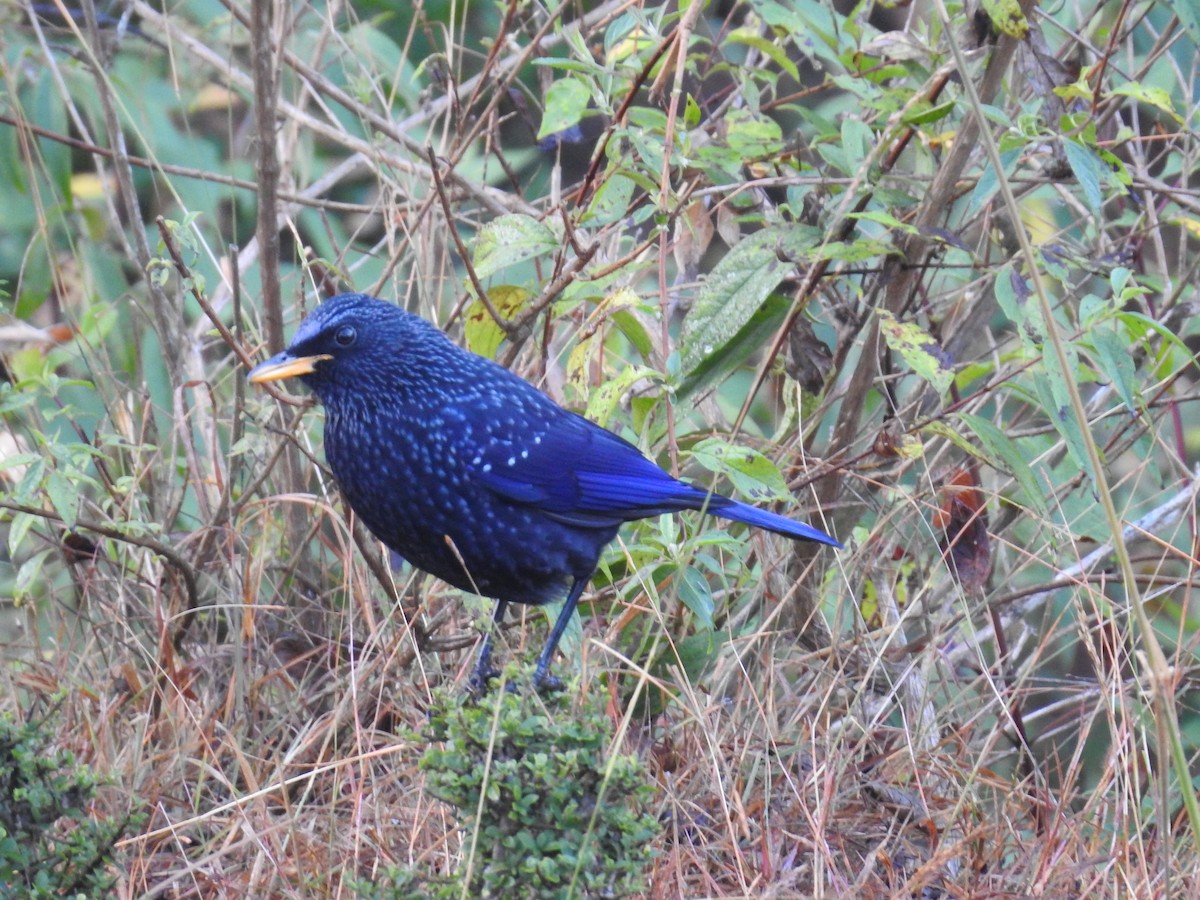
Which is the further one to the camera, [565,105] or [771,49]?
[771,49]

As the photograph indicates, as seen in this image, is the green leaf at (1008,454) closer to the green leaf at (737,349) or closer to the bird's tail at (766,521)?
the bird's tail at (766,521)

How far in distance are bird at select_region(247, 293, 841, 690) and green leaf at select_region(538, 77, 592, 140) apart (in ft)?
1.59

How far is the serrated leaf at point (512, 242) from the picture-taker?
9.73ft

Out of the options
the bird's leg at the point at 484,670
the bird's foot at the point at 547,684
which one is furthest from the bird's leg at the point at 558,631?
the bird's leg at the point at 484,670

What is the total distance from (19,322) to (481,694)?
2.07 meters

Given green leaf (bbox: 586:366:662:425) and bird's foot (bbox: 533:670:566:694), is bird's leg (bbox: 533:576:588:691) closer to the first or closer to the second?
bird's foot (bbox: 533:670:566:694)

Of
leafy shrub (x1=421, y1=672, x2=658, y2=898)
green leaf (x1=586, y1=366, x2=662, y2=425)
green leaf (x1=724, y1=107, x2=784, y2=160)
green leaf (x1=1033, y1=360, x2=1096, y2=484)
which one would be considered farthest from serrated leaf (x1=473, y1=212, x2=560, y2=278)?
leafy shrub (x1=421, y1=672, x2=658, y2=898)

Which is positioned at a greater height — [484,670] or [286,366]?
[286,366]

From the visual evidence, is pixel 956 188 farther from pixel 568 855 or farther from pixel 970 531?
pixel 568 855

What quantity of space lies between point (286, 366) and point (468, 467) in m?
0.41

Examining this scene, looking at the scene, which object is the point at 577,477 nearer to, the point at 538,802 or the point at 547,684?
the point at 547,684

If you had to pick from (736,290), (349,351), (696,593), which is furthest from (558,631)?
(736,290)

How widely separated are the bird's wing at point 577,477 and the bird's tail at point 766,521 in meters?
0.05

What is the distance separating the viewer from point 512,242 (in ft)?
9.86
